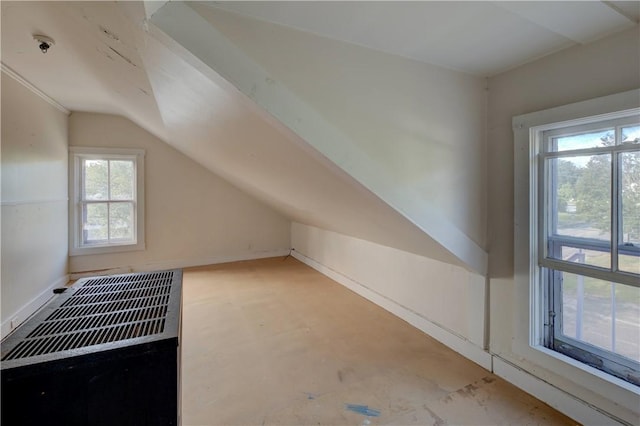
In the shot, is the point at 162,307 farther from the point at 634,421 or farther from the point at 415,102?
the point at 634,421

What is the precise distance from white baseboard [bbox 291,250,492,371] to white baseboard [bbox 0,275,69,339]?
9.07 feet

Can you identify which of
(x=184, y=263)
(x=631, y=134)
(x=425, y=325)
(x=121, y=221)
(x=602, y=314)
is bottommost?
(x=425, y=325)

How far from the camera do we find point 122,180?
4.34 metres

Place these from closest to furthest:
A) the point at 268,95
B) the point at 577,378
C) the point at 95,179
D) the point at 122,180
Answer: the point at 268,95 < the point at 577,378 < the point at 95,179 < the point at 122,180

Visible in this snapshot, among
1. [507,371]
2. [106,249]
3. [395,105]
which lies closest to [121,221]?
[106,249]

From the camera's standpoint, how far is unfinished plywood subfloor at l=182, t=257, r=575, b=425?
1.66 metres

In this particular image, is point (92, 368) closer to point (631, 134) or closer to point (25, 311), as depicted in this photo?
point (631, 134)

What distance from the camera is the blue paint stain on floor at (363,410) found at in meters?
1.66

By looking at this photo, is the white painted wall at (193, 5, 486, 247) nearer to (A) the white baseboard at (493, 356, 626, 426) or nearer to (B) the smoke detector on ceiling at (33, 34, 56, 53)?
(A) the white baseboard at (493, 356, 626, 426)

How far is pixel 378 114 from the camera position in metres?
1.65

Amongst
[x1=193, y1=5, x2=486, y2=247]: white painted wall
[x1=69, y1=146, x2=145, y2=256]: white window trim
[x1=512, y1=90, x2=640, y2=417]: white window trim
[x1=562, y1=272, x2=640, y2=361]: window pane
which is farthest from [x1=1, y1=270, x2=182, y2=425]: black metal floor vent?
[x1=69, y1=146, x2=145, y2=256]: white window trim

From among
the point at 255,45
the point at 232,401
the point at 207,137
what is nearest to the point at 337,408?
the point at 232,401

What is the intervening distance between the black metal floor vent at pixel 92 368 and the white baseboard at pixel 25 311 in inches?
77.3

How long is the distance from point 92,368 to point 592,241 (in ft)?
7.13
